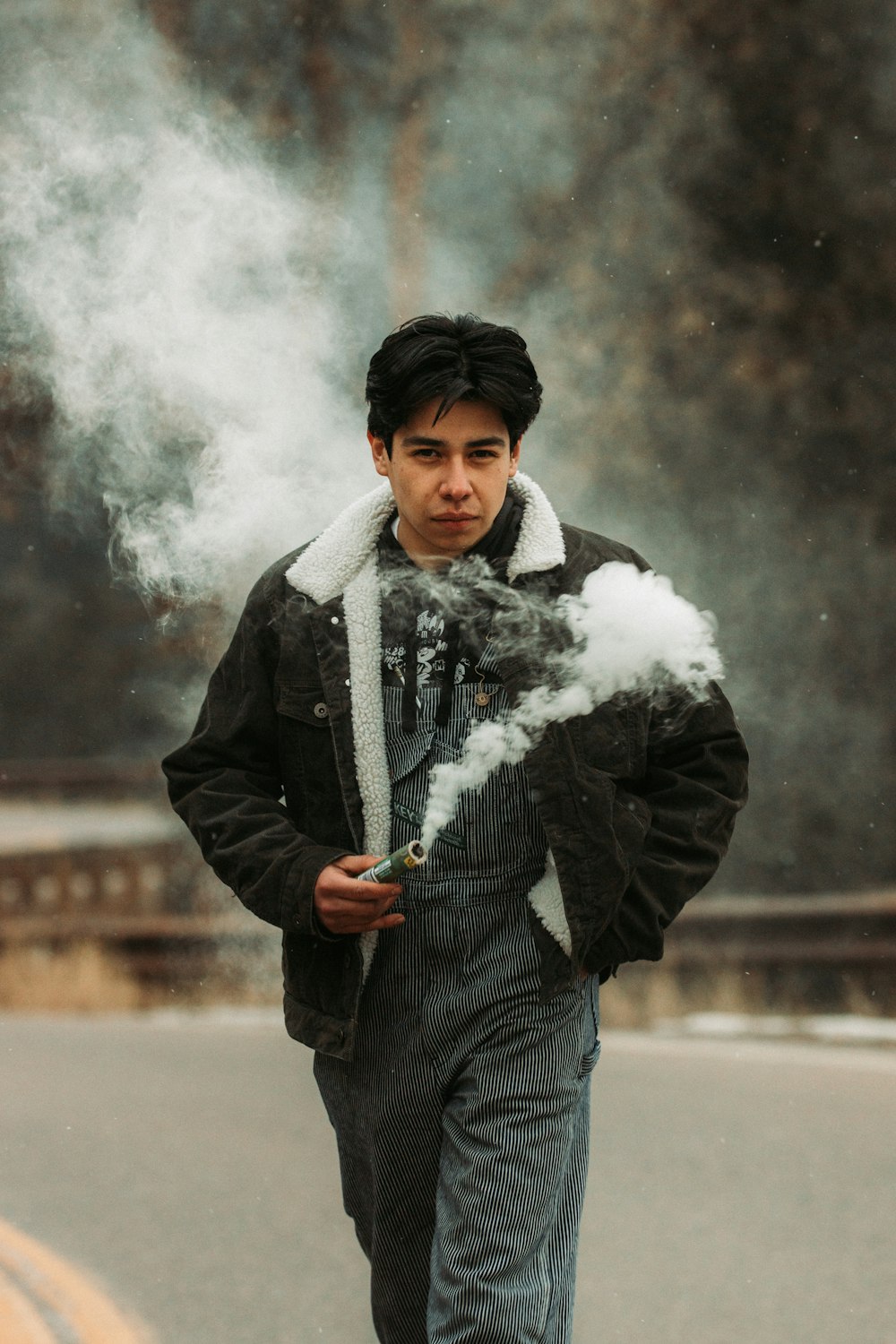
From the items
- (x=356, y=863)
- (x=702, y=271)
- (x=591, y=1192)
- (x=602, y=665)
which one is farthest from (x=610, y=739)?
(x=702, y=271)

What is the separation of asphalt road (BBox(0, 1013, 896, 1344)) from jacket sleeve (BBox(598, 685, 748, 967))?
5.10ft

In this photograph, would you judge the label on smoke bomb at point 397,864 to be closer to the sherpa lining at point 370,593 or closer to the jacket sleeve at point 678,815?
the sherpa lining at point 370,593

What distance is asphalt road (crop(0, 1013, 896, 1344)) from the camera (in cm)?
351

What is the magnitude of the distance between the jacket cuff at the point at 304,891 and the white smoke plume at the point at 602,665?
0.13 meters

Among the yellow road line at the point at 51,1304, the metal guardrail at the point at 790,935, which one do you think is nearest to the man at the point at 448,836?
the yellow road line at the point at 51,1304

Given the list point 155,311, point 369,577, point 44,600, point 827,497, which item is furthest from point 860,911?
point 44,600

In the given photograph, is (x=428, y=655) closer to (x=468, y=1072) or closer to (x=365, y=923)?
(x=365, y=923)

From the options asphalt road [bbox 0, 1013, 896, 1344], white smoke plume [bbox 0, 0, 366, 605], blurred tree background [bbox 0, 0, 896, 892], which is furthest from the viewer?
blurred tree background [bbox 0, 0, 896, 892]

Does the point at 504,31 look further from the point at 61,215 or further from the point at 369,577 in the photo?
the point at 369,577

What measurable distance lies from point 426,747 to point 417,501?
1.01ft

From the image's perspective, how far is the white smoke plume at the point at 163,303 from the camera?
10.1 ft

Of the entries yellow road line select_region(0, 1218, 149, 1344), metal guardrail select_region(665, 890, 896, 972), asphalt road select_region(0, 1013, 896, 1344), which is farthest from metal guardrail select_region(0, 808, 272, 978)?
yellow road line select_region(0, 1218, 149, 1344)

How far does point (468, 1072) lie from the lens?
211 centimetres

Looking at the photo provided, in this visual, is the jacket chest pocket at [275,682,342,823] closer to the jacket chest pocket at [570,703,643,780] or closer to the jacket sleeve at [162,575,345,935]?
the jacket sleeve at [162,575,345,935]
